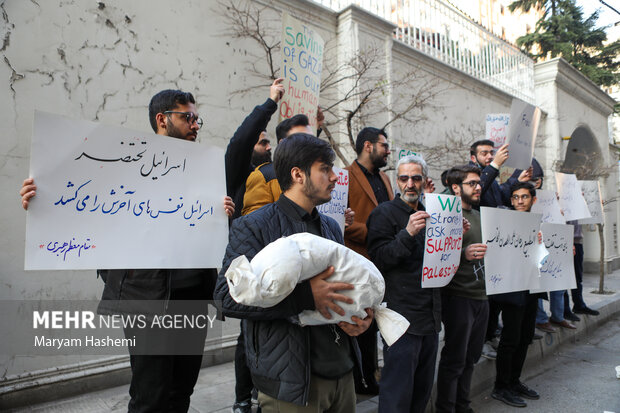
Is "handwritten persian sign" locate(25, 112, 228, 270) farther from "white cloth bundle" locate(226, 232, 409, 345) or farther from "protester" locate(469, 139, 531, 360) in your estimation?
"protester" locate(469, 139, 531, 360)

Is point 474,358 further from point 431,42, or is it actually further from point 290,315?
point 431,42

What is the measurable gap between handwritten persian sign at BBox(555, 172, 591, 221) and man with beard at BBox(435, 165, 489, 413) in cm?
314

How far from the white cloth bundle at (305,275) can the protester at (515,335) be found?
2.53m

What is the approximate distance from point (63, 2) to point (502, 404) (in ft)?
17.2

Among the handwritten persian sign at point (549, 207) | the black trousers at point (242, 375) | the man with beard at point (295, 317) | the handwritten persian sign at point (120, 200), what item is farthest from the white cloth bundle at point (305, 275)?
the handwritten persian sign at point (549, 207)

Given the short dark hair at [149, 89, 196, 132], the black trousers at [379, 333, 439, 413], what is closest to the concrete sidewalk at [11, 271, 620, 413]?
the black trousers at [379, 333, 439, 413]

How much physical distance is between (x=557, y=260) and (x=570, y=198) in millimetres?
1852

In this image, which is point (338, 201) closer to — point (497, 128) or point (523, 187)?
point (523, 187)

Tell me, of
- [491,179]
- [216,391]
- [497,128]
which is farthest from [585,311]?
[216,391]

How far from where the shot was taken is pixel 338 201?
2879mm

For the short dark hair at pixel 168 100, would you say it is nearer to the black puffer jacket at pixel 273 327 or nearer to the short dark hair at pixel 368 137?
the black puffer jacket at pixel 273 327

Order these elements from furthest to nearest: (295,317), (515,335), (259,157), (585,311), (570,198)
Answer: (585,311), (570,198), (515,335), (259,157), (295,317)

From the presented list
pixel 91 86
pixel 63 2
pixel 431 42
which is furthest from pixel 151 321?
pixel 431 42

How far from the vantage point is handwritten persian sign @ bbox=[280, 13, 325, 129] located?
9.93 ft
